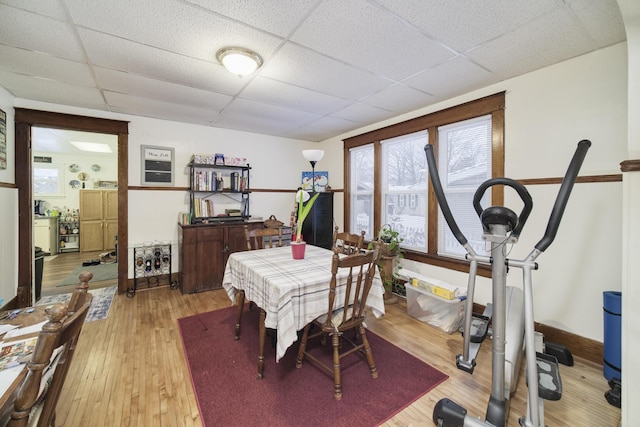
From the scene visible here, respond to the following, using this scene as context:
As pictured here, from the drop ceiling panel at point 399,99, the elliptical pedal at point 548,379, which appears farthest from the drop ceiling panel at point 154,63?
the elliptical pedal at point 548,379

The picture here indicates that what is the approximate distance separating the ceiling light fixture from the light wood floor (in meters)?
2.38

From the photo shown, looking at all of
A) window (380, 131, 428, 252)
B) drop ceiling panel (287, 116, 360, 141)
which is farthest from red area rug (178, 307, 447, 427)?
drop ceiling panel (287, 116, 360, 141)

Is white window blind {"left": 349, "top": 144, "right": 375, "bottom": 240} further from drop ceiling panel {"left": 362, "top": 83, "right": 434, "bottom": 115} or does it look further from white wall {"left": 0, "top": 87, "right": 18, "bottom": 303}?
white wall {"left": 0, "top": 87, "right": 18, "bottom": 303}

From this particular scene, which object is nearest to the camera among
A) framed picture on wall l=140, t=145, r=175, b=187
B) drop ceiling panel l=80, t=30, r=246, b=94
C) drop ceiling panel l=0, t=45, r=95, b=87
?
drop ceiling panel l=80, t=30, r=246, b=94

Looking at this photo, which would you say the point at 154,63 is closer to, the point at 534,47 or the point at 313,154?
the point at 313,154

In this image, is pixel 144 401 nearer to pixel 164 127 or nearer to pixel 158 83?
pixel 158 83

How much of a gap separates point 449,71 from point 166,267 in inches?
166

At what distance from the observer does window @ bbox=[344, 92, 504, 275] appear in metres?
2.76

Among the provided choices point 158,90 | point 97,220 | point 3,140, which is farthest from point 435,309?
point 97,220

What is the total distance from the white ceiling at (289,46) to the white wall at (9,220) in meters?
0.28

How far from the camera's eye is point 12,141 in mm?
2939

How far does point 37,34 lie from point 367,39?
7.47 feet

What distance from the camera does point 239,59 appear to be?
2025 millimetres

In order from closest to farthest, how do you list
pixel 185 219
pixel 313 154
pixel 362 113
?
pixel 362 113 → pixel 313 154 → pixel 185 219
